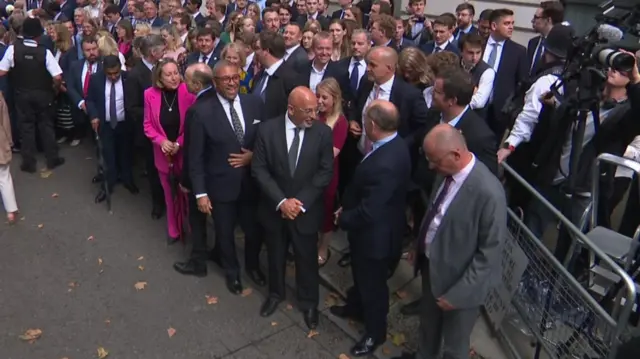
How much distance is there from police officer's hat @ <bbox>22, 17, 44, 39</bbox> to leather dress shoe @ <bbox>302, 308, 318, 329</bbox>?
543cm

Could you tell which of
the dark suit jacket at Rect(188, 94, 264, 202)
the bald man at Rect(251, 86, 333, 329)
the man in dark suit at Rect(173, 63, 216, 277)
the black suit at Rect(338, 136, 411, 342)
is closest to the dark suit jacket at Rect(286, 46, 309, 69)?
the man in dark suit at Rect(173, 63, 216, 277)

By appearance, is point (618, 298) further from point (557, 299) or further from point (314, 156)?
point (314, 156)

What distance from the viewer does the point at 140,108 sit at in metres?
6.84

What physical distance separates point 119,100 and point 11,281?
2523 millimetres

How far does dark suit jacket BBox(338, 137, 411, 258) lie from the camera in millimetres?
4125

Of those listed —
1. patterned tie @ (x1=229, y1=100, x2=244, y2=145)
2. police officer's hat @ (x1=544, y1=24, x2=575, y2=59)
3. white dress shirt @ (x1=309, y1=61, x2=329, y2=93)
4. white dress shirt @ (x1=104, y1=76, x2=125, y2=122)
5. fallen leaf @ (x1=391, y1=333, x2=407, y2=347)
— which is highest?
police officer's hat @ (x1=544, y1=24, x2=575, y2=59)

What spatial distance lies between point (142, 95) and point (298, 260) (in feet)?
10.3

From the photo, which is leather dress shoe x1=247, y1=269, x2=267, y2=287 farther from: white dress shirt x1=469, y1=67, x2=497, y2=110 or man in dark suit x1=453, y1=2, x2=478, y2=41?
man in dark suit x1=453, y1=2, x2=478, y2=41

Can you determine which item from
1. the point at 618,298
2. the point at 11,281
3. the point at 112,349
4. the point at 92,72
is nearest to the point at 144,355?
the point at 112,349

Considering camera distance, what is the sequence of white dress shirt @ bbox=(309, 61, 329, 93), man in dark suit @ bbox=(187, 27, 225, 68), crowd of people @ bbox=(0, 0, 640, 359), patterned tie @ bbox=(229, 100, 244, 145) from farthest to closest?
man in dark suit @ bbox=(187, 27, 225, 68), white dress shirt @ bbox=(309, 61, 329, 93), patterned tie @ bbox=(229, 100, 244, 145), crowd of people @ bbox=(0, 0, 640, 359)

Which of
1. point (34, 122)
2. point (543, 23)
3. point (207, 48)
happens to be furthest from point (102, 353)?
point (543, 23)

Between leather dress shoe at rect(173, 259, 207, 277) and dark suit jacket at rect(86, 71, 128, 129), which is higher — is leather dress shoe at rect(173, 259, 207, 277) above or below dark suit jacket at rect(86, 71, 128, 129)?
below

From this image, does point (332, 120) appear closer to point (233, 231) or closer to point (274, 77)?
point (274, 77)

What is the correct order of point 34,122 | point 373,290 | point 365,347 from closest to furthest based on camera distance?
1. point 373,290
2. point 365,347
3. point 34,122
